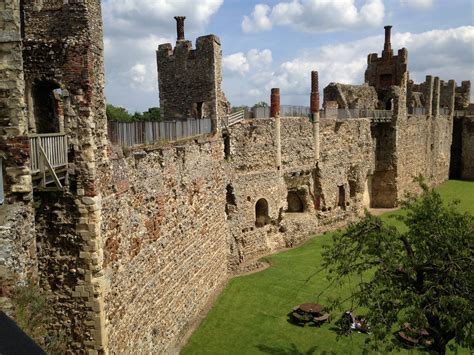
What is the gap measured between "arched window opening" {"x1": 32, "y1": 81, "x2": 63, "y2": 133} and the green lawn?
7.33 m

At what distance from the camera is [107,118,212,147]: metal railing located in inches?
462

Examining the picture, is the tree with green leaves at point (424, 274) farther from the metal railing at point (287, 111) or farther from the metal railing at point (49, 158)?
the metal railing at point (287, 111)

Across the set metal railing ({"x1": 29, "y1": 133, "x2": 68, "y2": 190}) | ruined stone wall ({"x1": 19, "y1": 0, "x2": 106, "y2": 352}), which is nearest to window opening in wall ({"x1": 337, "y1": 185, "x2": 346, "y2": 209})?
ruined stone wall ({"x1": 19, "y1": 0, "x2": 106, "y2": 352})

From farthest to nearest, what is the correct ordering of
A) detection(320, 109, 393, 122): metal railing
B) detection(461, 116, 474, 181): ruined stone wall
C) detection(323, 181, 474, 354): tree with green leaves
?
detection(461, 116, 474, 181): ruined stone wall < detection(320, 109, 393, 122): metal railing < detection(323, 181, 474, 354): tree with green leaves

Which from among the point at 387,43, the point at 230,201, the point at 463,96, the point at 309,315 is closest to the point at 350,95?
the point at 387,43

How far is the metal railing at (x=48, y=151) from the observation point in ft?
27.4

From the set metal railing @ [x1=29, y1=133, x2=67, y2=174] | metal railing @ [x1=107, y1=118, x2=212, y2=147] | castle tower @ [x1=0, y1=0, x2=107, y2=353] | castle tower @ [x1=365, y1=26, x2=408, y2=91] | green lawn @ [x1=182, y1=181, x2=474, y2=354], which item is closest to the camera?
metal railing @ [x1=29, y1=133, x2=67, y2=174]

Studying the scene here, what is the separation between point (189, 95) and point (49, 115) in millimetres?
8598

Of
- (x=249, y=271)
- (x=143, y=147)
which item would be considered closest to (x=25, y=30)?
(x=143, y=147)

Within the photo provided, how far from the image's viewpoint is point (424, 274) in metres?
10.2

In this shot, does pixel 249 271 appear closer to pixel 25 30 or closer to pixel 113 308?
pixel 113 308

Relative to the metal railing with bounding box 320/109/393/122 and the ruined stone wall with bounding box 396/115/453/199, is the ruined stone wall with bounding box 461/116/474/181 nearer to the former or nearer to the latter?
the ruined stone wall with bounding box 396/115/453/199

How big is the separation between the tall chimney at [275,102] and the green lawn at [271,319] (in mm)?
6954

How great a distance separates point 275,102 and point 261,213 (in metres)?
5.41
